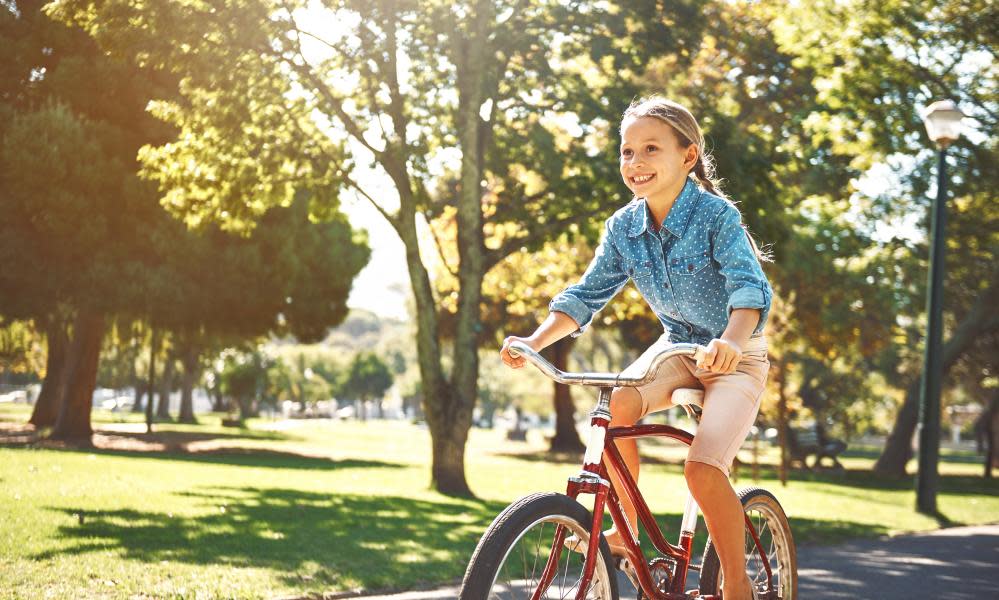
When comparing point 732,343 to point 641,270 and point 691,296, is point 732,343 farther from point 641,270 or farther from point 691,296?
point 641,270

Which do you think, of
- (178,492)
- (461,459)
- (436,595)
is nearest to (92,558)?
(436,595)

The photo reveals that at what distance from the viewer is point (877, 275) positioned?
22.6 metres

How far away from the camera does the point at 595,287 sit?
379cm

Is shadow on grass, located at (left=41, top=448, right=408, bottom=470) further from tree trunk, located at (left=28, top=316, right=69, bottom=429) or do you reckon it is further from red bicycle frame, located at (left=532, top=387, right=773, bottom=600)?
red bicycle frame, located at (left=532, top=387, right=773, bottom=600)

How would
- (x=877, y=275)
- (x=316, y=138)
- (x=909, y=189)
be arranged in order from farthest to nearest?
(x=877, y=275) → (x=909, y=189) → (x=316, y=138)

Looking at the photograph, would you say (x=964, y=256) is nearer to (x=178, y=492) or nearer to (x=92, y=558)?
→ (x=178, y=492)

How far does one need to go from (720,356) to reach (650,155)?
89 cm

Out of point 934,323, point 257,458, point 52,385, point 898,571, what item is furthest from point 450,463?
point 52,385

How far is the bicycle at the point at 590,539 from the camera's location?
278 centimetres

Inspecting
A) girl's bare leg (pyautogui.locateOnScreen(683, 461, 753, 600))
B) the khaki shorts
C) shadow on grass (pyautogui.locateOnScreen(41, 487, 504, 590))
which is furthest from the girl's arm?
shadow on grass (pyautogui.locateOnScreen(41, 487, 504, 590))

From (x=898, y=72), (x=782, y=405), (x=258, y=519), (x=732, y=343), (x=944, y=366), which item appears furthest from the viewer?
(x=944, y=366)

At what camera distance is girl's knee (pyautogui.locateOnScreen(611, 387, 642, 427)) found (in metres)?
3.43

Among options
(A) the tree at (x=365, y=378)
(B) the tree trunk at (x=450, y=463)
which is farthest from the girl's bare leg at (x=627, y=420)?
(A) the tree at (x=365, y=378)

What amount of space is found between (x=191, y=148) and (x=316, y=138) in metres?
2.10
